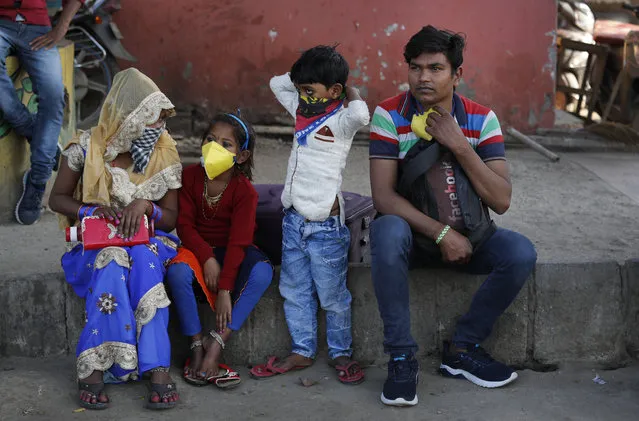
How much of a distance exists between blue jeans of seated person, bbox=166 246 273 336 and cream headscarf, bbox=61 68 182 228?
34 centimetres

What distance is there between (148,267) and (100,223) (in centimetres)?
26

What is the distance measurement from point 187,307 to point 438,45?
55.9 inches

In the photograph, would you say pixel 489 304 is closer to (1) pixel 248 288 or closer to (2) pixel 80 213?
(1) pixel 248 288

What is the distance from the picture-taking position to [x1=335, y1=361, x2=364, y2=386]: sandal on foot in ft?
13.2

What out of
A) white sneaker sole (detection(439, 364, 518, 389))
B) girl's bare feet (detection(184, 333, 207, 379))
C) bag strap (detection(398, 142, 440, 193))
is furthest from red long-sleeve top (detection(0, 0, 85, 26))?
white sneaker sole (detection(439, 364, 518, 389))

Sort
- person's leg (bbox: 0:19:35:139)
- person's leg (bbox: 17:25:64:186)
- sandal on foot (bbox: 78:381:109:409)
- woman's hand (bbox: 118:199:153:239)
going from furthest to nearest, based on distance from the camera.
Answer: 1. person's leg (bbox: 17:25:64:186)
2. person's leg (bbox: 0:19:35:139)
3. woman's hand (bbox: 118:199:153:239)
4. sandal on foot (bbox: 78:381:109:409)

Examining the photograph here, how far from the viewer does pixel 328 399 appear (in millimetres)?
3857

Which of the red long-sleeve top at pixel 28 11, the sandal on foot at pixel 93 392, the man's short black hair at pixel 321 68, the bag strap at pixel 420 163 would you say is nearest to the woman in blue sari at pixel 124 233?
the sandal on foot at pixel 93 392

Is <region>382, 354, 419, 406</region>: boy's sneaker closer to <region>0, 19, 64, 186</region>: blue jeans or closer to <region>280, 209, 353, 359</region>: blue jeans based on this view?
<region>280, 209, 353, 359</region>: blue jeans

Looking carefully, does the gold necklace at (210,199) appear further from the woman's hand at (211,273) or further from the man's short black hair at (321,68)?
the man's short black hair at (321,68)

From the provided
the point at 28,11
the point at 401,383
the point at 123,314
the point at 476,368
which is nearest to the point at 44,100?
the point at 28,11

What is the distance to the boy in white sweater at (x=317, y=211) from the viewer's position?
3961 mm

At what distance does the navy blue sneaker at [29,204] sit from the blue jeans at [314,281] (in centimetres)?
175

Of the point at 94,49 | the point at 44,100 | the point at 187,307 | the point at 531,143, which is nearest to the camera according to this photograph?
the point at 187,307
